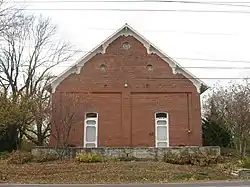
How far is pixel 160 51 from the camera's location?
3344 cm

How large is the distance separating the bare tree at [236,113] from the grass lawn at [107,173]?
761 centimetres

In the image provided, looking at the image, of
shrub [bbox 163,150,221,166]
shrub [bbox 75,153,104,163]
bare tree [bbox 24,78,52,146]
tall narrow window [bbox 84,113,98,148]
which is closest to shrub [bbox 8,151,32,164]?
shrub [bbox 75,153,104,163]

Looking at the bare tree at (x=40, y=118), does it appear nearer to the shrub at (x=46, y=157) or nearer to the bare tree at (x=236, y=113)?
the shrub at (x=46, y=157)

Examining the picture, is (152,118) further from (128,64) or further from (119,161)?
(119,161)

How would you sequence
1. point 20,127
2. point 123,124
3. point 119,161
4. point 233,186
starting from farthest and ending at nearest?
point 20,127, point 123,124, point 119,161, point 233,186

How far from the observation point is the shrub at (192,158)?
25703 millimetres

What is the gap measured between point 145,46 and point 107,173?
1481 cm

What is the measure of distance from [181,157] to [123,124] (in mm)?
7386

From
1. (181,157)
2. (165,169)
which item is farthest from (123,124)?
(165,169)

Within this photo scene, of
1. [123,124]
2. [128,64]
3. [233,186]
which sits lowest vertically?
[233,186]

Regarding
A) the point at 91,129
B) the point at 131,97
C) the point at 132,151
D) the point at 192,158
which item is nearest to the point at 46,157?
the point at 132,151

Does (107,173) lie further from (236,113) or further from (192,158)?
(236,113)

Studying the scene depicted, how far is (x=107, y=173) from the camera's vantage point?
851 inches

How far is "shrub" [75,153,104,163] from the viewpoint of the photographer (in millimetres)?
25328
